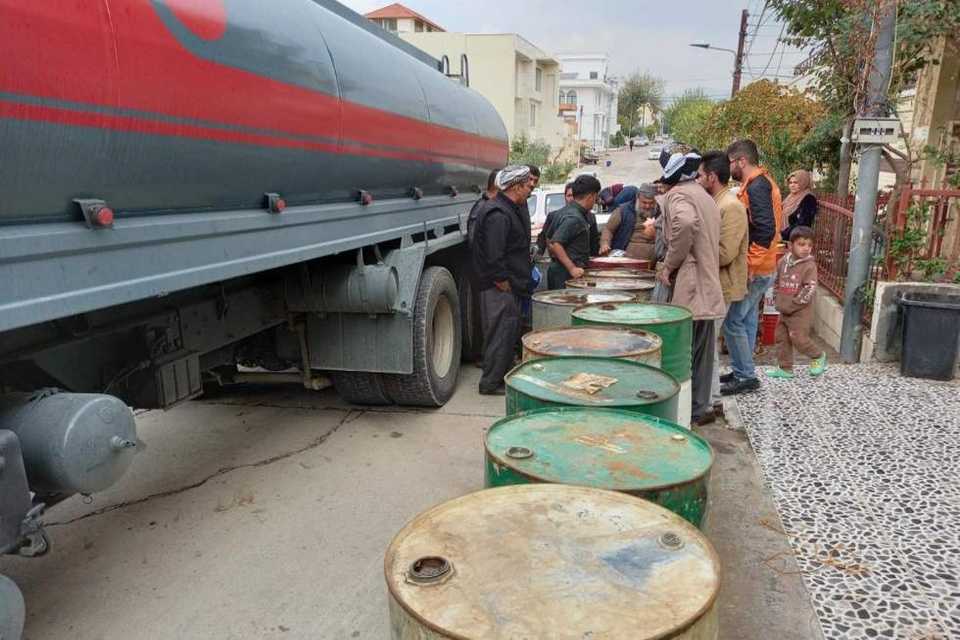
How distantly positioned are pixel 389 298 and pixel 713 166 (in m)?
2.40

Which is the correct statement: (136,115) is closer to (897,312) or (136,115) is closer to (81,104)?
(81,104)

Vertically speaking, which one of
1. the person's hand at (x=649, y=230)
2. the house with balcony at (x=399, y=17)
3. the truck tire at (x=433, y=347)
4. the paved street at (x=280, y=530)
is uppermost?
the house with balcony at (x=399, y=17)

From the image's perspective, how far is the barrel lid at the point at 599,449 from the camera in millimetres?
2057

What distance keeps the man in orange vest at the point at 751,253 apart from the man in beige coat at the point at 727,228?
16.4 inches

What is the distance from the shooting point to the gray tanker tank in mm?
1898

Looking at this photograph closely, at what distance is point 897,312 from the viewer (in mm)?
5902

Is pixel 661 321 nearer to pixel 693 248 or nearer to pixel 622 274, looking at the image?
pixel 693 248

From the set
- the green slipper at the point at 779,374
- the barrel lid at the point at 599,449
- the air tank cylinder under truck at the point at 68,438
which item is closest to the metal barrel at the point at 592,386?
the barrel lid at the point at 599,449

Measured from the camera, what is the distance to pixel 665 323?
3.67m

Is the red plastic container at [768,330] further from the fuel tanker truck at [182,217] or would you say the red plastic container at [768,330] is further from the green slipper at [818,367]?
the fuel tanker truck at [182,217]

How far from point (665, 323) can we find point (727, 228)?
50.0 inches

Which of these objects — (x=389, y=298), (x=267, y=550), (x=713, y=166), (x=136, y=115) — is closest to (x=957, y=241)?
(x=713, y=166)

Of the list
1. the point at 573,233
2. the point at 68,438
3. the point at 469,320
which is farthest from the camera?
the point at 469,320

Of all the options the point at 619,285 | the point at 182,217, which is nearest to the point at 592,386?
the point at 182,217
